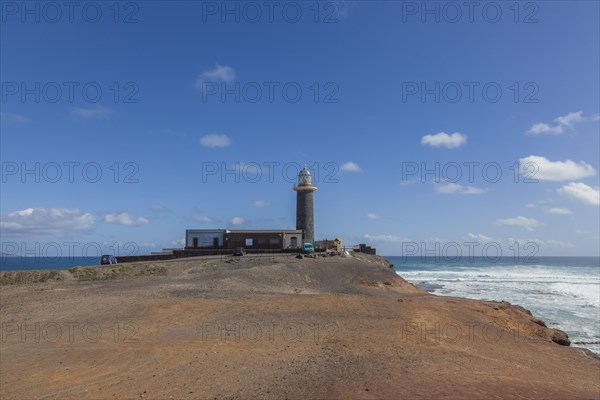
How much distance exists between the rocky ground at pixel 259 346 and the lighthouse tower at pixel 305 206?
81.3ft

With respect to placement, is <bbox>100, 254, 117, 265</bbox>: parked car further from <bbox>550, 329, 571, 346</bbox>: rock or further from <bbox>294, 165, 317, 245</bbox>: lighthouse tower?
<bbox>550, 329, 571, 346</bbox>: rock

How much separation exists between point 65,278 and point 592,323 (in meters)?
31.1

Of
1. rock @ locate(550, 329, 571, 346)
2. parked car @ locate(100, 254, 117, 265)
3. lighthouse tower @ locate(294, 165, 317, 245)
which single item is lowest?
rock @ locate(550, 329, 571, 346)

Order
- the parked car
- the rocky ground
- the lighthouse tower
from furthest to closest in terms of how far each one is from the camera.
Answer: the lighthouse tower
the parked car
the rocky ground

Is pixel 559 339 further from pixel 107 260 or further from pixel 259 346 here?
pixel 107 260

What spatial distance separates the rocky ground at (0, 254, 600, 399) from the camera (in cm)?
926

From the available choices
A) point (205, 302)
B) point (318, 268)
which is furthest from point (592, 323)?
point (205, 302)

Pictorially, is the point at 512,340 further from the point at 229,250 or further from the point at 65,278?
the point at 229,250

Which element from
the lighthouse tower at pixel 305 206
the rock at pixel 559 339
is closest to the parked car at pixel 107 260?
the lighthouse tower at pixel 305 206

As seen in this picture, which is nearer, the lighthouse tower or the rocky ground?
the rocky ground

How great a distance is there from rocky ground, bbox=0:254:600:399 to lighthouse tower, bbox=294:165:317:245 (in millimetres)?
24775

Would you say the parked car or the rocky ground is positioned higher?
the parked car

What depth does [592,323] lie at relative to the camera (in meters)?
25.6

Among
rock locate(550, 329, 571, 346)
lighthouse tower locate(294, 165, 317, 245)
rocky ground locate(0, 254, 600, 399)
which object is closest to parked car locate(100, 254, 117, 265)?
rocky ground locate(0, 254, 600, 399)
